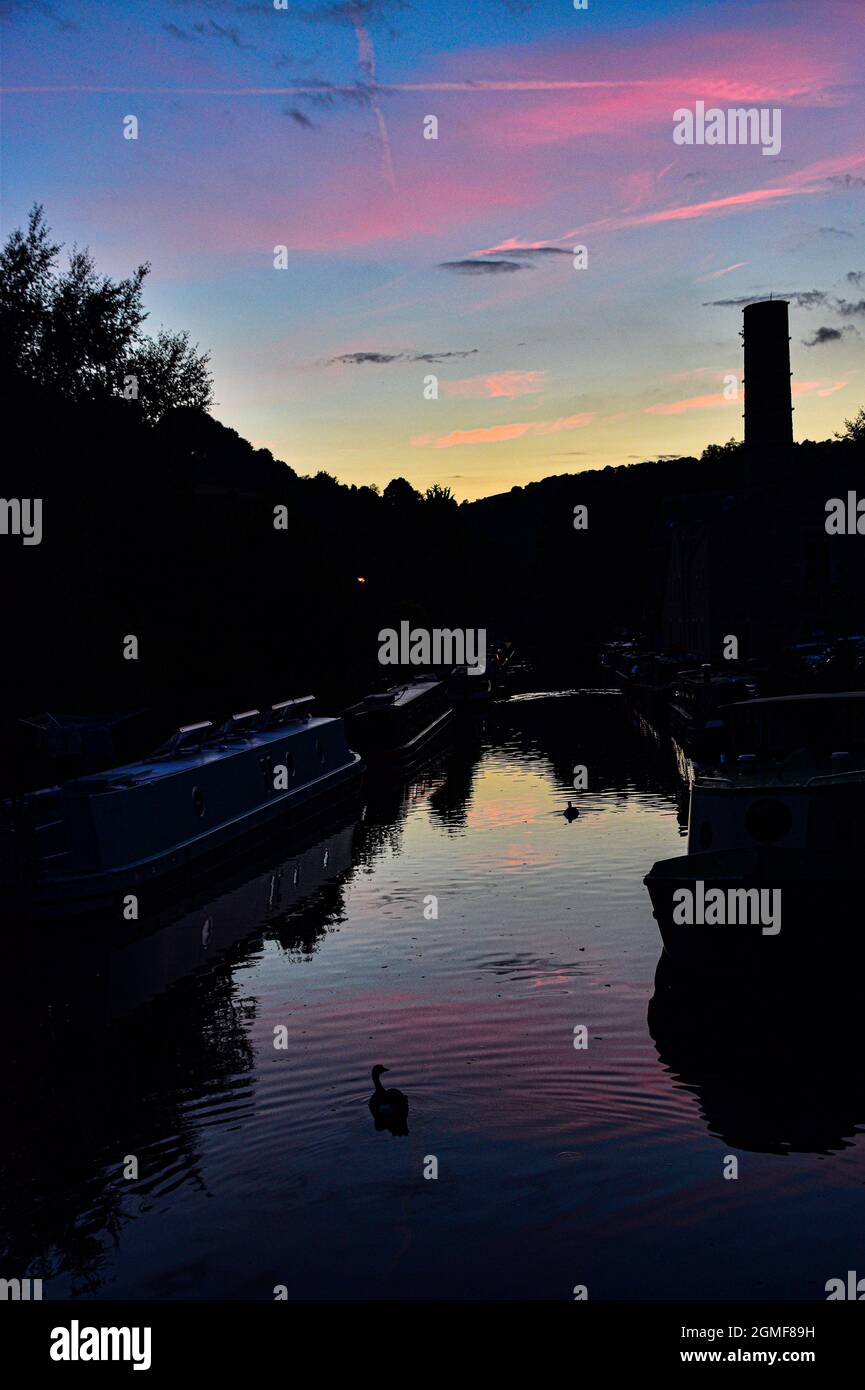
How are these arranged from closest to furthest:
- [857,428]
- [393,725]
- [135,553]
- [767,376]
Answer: [135,553], [393,725], [767,376], [857,428]

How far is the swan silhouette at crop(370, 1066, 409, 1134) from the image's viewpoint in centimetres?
1338

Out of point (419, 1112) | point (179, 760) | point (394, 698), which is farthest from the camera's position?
point (394, 698)

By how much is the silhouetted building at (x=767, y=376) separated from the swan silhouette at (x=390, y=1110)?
66.1 metres

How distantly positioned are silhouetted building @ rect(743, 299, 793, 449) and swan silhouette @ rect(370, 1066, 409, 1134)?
217 feet

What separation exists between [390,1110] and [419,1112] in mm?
819

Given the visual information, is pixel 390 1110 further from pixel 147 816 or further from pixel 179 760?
pixel 179 760

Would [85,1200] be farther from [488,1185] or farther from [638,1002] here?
[638,1002]

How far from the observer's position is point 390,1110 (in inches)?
527

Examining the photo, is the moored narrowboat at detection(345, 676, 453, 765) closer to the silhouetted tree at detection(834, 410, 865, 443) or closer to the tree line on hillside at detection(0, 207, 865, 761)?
the tree line on hillside at detection(0, 207, 865, 761)

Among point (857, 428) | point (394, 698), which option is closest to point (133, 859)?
point (394, 698)

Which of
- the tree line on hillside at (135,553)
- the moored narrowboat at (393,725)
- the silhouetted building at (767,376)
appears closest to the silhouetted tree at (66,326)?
the tree line on hillside at (135,553)

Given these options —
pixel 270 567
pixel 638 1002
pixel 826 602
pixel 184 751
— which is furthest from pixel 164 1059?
pixel 826 602

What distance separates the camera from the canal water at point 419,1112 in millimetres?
10805

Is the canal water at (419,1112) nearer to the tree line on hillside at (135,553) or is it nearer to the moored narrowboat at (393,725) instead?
the tree line on hillside at (135,553)
